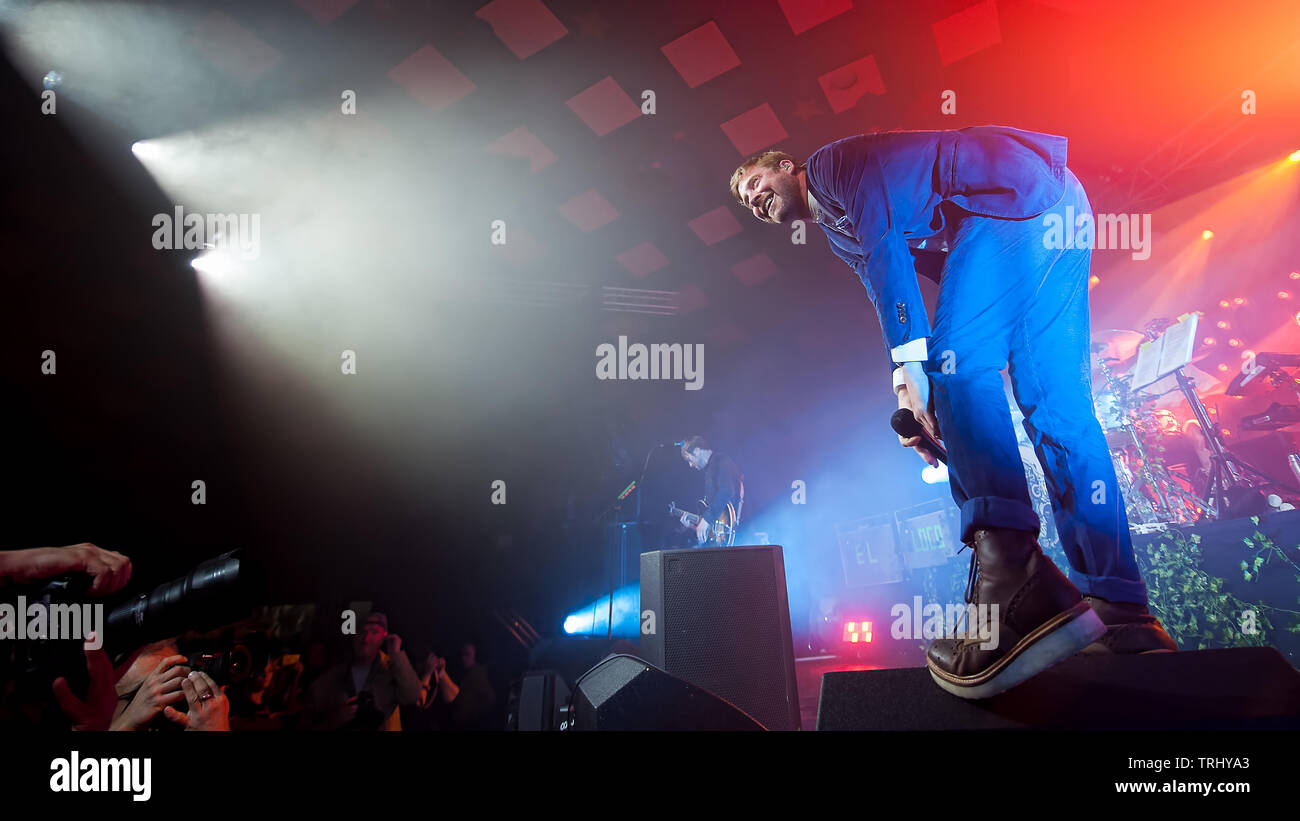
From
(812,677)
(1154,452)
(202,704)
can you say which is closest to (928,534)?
(1154,452)

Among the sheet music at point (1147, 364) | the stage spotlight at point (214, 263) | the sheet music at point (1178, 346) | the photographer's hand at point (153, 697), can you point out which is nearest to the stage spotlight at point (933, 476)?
the sheet music at point (1147, 364)

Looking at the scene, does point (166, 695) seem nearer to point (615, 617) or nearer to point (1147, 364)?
point (615, 617)

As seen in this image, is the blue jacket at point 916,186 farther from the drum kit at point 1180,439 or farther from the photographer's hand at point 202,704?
the drum kit at point 1180,439

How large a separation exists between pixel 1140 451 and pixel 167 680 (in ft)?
19.8

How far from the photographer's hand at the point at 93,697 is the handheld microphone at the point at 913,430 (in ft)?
8.27

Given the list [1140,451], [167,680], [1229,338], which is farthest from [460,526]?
[1229,338]

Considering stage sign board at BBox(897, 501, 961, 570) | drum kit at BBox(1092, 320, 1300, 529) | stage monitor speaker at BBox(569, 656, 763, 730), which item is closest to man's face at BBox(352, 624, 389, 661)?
stage monitor speaker at BBox(569, 656, 763, 730)

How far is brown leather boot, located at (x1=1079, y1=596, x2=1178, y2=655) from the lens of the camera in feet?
3.23

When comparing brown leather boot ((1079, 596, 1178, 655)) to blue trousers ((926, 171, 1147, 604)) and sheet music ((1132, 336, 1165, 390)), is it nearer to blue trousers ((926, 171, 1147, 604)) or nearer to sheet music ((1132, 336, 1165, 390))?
blue trousers ((926, 171, 1147, 604))

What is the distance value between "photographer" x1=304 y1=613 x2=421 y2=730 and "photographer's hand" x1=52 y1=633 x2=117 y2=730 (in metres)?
1.72

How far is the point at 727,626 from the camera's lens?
198cm

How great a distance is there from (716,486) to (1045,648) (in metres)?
4.31

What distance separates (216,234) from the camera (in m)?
4.02
